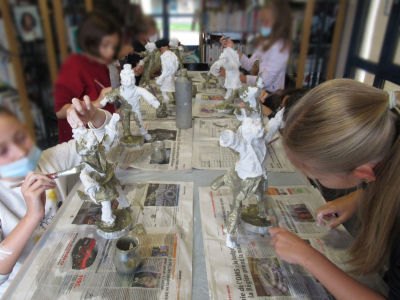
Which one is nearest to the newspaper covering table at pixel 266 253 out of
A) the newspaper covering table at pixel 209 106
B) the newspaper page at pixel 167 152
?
the newspaper page at pixel 167 152

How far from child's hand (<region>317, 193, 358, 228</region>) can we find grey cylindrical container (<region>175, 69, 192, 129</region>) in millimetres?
428

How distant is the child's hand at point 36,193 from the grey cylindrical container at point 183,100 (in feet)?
1.50

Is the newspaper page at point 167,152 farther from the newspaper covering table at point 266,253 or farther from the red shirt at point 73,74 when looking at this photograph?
the red shirt at point 73,74

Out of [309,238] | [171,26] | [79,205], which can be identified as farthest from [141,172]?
[171,26]

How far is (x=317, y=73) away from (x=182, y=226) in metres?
0.30

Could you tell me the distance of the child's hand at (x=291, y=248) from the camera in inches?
14.7

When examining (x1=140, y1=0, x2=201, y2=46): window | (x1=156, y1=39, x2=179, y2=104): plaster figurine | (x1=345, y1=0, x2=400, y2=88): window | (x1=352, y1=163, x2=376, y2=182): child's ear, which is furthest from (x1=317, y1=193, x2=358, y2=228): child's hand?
(x1=156, y1=39, x2=179, y2=104): plaster figurine

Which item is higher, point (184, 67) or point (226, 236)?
point (184, 67)

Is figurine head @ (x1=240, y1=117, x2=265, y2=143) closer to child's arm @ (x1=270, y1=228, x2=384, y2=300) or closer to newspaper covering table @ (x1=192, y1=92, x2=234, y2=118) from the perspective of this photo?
child's arm @ (x1=270, y1=228, x2=384, y2=300)

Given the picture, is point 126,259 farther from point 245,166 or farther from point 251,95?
point 251,95

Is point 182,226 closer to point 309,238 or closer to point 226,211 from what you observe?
point 226,211

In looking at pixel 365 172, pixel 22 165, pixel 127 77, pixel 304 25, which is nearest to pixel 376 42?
pixel 304 25

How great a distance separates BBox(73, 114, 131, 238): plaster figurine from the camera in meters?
0.39

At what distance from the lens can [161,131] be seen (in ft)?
2.62
